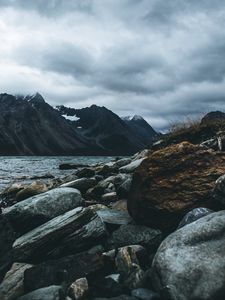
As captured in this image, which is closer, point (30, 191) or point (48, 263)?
point (48, 263)

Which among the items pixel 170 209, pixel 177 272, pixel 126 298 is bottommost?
pixel 126 298

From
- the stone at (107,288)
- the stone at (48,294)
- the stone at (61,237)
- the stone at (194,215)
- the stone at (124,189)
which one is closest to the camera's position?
the stone at (48,294)

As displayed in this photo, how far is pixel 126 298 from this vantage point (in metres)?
6.97

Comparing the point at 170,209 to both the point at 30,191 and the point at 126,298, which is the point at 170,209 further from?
the point at 30,191

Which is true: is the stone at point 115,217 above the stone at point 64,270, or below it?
above

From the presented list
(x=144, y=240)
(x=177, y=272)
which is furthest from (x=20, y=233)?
(x=177, y=272)

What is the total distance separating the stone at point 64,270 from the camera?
7.72 m

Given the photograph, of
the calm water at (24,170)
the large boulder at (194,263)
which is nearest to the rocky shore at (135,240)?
the large boulder at (194,263)

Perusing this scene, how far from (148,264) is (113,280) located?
982 millimetres

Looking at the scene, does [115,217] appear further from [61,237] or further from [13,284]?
[13,284]

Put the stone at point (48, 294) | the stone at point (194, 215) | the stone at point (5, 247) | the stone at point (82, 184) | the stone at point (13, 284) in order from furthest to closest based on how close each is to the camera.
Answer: the stone at point (82, 184) → the stone at point (194, 215) → the stone at point (5, 247) → the stone at point (13, 284) → the stone at point (48, 294)

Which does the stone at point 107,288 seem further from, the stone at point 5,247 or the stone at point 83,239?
the stone at point 5,247

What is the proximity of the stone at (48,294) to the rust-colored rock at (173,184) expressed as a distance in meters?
2.80

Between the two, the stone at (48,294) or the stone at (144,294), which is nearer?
the stone at (144,294)
